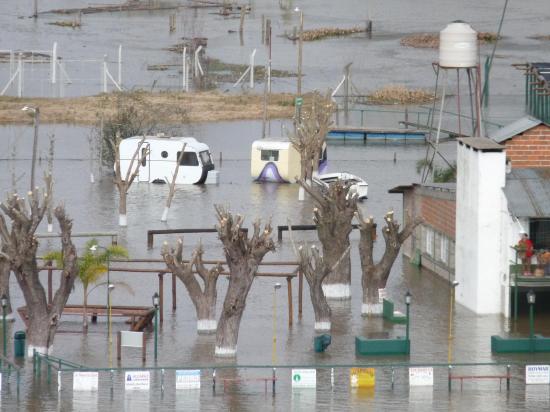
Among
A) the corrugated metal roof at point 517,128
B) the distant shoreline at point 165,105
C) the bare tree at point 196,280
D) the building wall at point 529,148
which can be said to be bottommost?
the bare tree at point 196,280

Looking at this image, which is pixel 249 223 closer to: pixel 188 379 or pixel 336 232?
pixel 336 232

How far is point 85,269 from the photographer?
4022cm

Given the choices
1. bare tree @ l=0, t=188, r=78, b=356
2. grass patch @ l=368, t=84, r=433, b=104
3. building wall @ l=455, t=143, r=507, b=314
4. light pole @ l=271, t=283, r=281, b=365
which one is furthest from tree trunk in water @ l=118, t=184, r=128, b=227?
grass patch @ l=368, t=84, r=433, b=104

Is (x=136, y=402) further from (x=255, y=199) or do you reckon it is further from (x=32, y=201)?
(x=255, y=199)

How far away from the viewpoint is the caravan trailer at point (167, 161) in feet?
217

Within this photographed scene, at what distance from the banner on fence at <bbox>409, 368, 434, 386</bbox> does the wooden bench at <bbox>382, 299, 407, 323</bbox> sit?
6.47 m

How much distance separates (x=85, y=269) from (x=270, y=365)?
594 cm

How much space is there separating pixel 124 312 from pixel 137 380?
5933mm

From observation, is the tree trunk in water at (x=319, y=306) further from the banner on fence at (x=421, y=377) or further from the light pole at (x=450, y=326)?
the banner on fence at (x=421, y=377)

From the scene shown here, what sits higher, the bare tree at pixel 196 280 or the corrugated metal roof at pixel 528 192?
the corrugated metal roof at pixel 528 192

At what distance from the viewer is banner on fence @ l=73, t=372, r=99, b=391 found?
3478 cm

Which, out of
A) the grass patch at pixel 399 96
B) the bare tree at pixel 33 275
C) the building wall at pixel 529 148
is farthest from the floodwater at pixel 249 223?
the grass patch at pixel 399 96

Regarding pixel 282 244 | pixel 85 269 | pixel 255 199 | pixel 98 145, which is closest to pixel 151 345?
pixel 85 269

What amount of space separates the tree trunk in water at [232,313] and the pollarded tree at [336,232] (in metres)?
5.99
